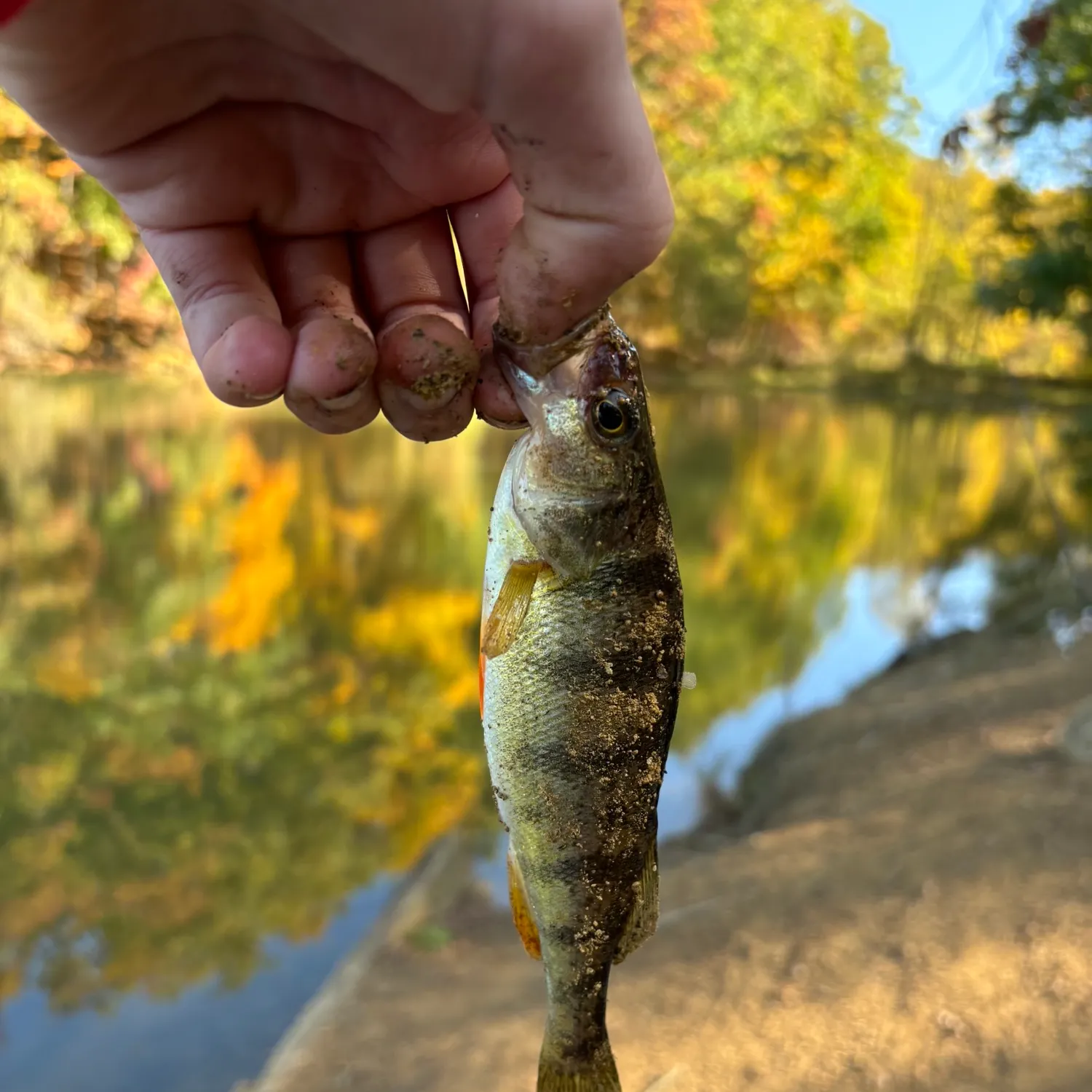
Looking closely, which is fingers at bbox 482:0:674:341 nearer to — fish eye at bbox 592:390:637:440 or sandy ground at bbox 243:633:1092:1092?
fish eye at bbox 592:390:637:440

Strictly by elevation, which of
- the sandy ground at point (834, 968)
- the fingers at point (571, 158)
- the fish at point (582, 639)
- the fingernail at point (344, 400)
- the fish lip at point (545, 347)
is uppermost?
the fingers at point (571, 158)

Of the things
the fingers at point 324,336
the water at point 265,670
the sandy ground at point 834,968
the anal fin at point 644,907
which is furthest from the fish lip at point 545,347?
the water at point 265,670

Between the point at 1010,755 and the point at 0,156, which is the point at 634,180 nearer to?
the point at 1010,755

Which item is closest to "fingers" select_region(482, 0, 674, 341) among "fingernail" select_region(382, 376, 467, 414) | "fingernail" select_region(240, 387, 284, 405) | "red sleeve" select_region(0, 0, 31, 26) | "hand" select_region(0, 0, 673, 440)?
"hand" select_region(0, 0, 673, 440)

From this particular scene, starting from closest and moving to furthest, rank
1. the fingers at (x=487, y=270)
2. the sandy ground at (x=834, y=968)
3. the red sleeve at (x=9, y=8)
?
the red sleeve at (x=9, y=8), the fingers at (x=487, y=270), the sandy ground at (x=834, y=968)

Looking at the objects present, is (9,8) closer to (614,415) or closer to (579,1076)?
(614,415)

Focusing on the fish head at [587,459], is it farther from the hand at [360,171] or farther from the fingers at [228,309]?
the fingers at [228,309]
